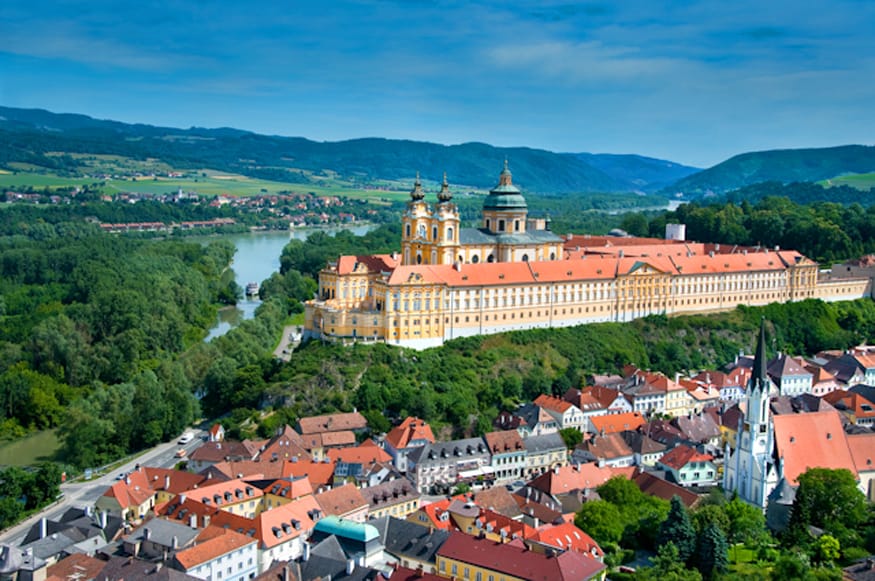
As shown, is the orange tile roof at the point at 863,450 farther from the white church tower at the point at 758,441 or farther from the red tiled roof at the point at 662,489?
the red tiled roof at the point at 662,489

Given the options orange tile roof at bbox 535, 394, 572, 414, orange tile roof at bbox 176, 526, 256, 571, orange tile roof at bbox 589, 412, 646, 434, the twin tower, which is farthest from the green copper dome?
orange tile roof at bbox 176, 526, 256, 571

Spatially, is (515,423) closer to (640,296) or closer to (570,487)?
(570,487)

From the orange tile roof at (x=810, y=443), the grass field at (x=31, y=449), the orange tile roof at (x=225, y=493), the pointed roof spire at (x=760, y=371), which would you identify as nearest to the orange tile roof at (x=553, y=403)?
the orange tile roof at (x=810, y=443)

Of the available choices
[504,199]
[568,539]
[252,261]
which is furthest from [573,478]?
[252,261]

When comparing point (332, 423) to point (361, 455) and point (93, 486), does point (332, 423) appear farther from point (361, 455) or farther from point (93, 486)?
point (93, 486)

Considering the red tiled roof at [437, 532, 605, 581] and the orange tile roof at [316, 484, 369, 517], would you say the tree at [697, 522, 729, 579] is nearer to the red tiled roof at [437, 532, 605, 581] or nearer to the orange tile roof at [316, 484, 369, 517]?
the red tiled roof at [437, 532, 605, 581]

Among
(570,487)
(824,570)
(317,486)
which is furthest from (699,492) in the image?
(317,486)
